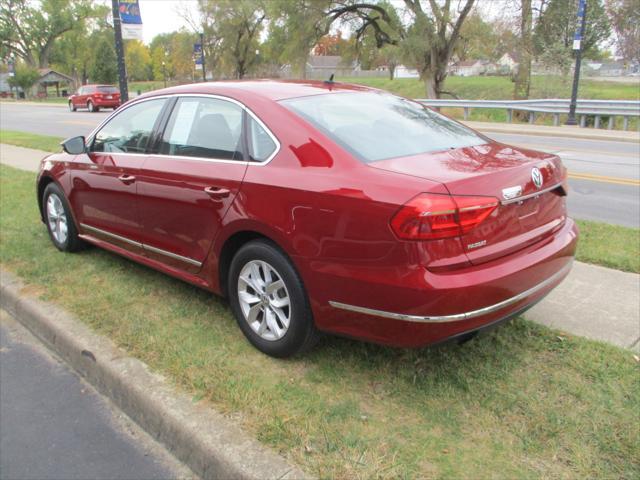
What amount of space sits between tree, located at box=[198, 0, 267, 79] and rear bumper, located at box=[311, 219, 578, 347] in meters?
52.2

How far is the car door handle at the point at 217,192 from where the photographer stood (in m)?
3.49

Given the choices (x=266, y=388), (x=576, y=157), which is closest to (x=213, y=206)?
(x=266, y=388)

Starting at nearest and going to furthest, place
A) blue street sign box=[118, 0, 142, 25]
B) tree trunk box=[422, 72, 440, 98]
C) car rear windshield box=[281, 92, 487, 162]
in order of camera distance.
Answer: car rear windshield box=[281, 92, 487, 162]
blue street sign box=[118, 0, 142, 25]
tree trunk box=[422, 72, 440, 98]

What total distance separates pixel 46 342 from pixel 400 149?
274cm

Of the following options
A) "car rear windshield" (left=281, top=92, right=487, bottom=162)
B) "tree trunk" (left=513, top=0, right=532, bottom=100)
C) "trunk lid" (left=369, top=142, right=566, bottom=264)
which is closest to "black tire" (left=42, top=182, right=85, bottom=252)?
"car rear windshield" (left=281, top=92, right=487, bottom=162)

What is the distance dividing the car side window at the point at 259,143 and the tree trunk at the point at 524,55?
28198 millimetres

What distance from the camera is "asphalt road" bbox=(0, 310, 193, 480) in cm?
274

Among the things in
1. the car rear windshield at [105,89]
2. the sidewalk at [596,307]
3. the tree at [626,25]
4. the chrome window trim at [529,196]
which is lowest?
the sidewalk at [596,307]

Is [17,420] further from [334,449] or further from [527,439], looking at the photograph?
[527,439]

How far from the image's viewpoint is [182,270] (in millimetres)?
4043

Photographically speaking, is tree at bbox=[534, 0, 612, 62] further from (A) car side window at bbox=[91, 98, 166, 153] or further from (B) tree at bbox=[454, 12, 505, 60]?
(A) car side window at bbox=[91, 98, 166, 153]

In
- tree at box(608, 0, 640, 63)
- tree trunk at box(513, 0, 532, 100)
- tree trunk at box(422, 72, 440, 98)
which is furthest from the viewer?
tree at box(608, 0, 640, 63)

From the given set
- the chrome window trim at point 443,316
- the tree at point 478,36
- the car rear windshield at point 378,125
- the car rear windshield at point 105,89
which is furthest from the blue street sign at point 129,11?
the car rear windshield at point 105,89

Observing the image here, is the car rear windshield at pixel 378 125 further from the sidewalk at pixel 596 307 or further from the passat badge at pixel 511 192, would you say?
the sidewalk at pixel 596 307
